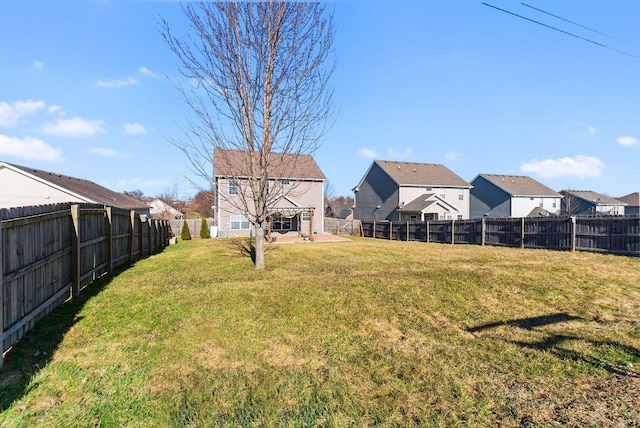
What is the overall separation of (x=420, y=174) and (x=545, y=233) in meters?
18.2

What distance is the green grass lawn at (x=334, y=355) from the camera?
2.92 metres

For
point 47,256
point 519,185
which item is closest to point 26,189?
point 47,256

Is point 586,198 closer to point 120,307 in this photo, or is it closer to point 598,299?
point 598,299

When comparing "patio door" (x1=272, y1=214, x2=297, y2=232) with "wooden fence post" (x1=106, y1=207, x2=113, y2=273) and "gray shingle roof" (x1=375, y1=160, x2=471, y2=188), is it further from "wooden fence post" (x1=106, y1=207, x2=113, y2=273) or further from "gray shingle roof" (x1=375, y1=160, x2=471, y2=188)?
"wooden fence post" (x1=106, y1=207, x2=113, y2=273)

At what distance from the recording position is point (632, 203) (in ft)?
152

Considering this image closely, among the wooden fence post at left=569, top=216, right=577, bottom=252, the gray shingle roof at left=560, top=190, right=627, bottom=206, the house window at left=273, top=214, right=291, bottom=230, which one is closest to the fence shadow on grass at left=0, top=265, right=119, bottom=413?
the wooden fence post at left=569, top=216, right=577, bottom=252

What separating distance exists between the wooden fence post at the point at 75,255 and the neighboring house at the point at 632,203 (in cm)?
6142

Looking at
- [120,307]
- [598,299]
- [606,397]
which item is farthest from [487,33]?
[120,307]

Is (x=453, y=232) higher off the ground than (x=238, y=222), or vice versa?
(x=238, y=222)

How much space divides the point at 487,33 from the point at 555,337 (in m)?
8.75

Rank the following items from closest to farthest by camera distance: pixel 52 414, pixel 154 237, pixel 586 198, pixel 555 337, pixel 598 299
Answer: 1. pixel 52 414
2. pixel 555 337
3. pixel 598 299
4. pixel 154 237
5. pixel 586 198

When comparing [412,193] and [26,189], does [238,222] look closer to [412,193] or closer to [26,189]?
[26,189]

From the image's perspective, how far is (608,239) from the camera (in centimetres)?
1201

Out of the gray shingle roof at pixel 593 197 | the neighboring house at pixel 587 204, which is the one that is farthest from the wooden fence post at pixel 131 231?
the gray shingle roof at pixel 593 197
